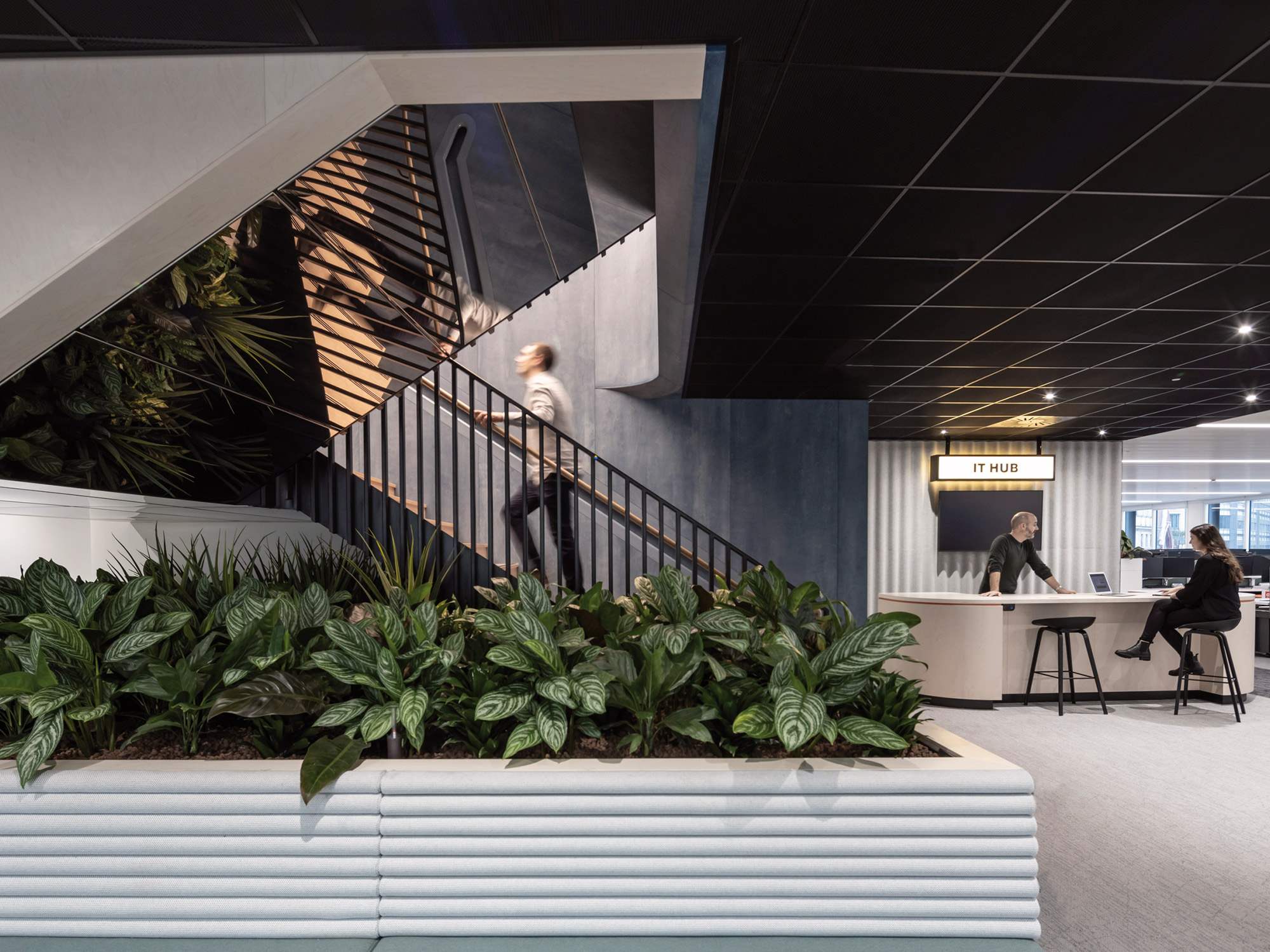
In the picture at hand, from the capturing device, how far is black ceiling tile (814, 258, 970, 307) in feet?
12.5

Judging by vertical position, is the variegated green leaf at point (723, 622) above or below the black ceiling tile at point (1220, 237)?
below

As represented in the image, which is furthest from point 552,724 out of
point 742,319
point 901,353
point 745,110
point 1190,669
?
point 1190,669

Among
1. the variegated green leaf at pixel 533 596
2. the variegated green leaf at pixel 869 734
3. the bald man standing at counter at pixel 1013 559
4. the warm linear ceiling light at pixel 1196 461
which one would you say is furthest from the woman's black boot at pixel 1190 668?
the warm linear ceiling light at pixel 1196 461

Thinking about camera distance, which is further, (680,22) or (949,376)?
(949,376)

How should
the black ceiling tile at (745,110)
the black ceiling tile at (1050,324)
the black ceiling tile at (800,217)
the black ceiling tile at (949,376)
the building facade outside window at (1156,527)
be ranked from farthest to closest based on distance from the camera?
the building facade outside window at (1156,527) → the black ceiling tile at (949,376) → the black ceiling tile at (1050,324) → the black ceiling tile at (800,217) → the black ceiling tile at (745,110)

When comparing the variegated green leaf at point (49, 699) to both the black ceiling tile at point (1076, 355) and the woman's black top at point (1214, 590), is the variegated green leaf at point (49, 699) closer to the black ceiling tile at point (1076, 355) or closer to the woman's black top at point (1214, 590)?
the black ceiling tile at point (1076, 355)

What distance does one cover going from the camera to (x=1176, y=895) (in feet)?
8.78

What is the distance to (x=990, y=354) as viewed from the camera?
5641 mm

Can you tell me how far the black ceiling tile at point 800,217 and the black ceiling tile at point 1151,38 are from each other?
87 centimetres

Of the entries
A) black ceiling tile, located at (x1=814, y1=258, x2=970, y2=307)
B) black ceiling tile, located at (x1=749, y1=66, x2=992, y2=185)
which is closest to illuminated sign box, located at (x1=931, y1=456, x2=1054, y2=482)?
black ceiling tile, located at (x1=814, y1=258, x2=970, y2=307)

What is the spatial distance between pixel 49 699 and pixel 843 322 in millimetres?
4393

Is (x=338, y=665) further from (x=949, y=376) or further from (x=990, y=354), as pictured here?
(x=949, y=376)

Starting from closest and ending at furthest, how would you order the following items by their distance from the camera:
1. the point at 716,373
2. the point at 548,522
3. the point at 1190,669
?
the point at 1190,669, the point at 716,373, the point at 548,522

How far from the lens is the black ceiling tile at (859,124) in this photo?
7.63ft
